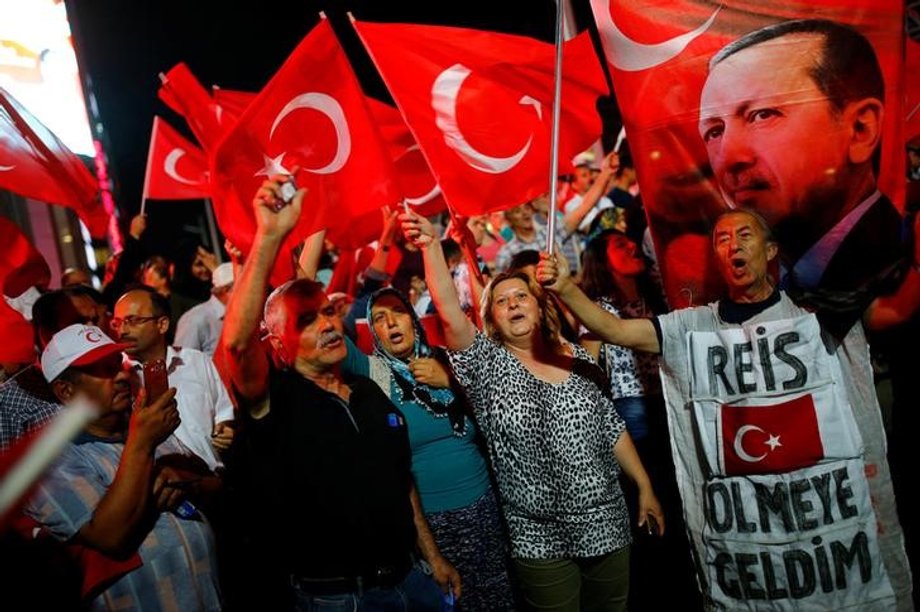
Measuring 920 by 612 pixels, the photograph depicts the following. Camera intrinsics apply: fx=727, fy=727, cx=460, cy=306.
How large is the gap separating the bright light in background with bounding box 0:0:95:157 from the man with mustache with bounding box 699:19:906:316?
38.8 ft

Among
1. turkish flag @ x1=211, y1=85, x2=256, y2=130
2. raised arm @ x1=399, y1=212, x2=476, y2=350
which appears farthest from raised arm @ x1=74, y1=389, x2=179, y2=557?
turkish flag @ x1=211, y1=85, x2=256, y2=130

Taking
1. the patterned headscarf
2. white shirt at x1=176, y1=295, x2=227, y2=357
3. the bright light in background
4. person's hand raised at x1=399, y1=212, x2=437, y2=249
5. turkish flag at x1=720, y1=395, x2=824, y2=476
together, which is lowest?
turkish flag at x1=720, y1=395, x2=824, y2=476

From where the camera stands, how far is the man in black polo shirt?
2.99 meters

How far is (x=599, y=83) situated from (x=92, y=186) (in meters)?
3.59

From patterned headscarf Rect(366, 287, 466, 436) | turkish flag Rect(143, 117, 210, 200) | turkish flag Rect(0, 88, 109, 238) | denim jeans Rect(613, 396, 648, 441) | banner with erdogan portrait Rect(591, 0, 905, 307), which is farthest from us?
turkish flag Rect(143, 117, 210, 200)

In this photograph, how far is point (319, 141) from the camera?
4.39 meters

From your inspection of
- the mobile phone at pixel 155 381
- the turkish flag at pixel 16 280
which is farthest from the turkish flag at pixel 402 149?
the mobile phone at pixel 155 381

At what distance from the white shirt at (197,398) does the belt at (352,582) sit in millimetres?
1197

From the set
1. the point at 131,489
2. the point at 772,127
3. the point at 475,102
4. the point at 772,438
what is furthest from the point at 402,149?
the point at 131,489

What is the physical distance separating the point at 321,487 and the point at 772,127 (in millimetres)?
2617

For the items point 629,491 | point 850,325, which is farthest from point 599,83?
point 629,491

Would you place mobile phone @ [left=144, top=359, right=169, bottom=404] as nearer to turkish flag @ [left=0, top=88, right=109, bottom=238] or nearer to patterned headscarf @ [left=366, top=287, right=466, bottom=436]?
patterned headscarf @ [left=366, top=287, right=466, bottom=436]

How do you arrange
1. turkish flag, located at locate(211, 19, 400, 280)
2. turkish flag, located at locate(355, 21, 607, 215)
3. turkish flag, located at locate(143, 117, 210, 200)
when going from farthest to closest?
1. turkish flag, located at locate(143, 117, 210, 200)
2. turkish flag, located at locate(355, 21, 607, 215)
3. turkish flag, located at locate(211, 19, 400, 280)

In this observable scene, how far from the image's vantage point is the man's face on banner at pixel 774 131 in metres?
3.34
